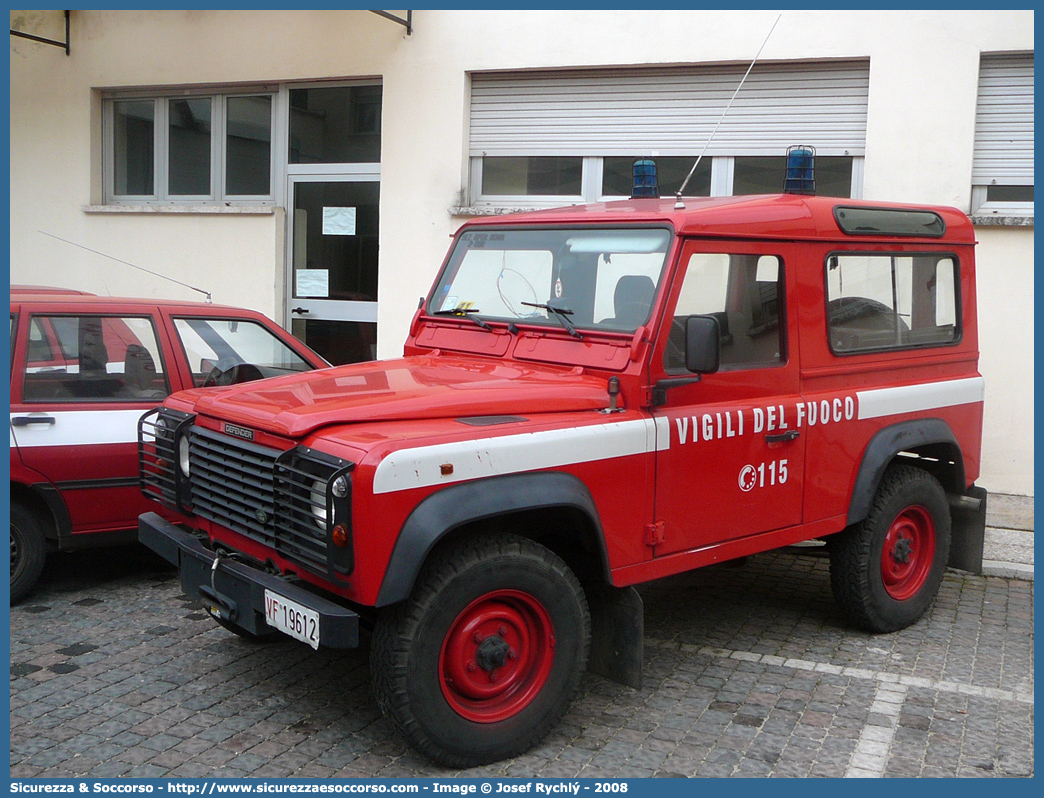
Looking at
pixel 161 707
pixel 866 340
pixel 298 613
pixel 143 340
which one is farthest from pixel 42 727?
pixel 866 340

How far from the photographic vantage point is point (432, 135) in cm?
Result: 950

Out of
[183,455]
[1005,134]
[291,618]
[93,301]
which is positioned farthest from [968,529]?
[93,301]

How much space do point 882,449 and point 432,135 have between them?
5.82 metres

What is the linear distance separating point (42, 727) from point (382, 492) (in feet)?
6.23

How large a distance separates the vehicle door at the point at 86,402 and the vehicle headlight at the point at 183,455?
4.20 feet

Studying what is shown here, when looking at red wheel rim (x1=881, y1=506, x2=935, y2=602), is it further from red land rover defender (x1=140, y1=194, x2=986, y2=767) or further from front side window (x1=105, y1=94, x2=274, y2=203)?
front side window (x1=105, y1=94, x2=274, y2=203)

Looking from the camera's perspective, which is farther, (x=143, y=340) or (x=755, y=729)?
(x=143, y=340)

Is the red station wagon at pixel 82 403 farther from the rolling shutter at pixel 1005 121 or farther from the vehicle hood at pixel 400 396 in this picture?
the rolling shutter at pixel 1005 121

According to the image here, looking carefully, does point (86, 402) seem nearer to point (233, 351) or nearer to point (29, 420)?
point (29, 420)

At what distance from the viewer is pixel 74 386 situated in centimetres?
547

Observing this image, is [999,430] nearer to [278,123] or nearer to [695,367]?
[695,367]

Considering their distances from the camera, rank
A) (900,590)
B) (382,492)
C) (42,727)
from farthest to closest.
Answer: (900,590)
(42,727)
(382,492)

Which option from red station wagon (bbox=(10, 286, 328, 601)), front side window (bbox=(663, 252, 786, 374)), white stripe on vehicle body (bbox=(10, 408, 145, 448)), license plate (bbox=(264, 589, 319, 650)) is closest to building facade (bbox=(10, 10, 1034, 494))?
front side window (bbox=(663, 252, 786, 374))

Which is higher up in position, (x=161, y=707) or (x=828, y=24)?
(x=828, y=24)
